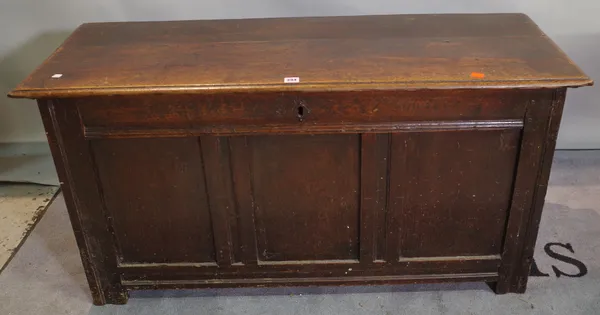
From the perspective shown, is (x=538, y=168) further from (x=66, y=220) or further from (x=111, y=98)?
(x=66, y=220)

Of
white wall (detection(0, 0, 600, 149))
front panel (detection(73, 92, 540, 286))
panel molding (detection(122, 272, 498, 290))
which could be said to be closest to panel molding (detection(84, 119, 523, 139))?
front panel (detection(73, 92, 540, 286))

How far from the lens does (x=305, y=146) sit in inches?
66.6

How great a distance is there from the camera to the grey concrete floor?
195cm

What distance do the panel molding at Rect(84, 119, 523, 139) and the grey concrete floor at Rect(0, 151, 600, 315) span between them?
0.63 m

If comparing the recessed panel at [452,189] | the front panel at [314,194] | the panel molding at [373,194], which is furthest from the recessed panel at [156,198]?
the recessed panel at [452,189]

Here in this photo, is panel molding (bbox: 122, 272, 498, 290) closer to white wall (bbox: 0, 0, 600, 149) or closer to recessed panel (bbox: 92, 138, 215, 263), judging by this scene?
recessed panel (bbox: 92, 138, 215, 263)

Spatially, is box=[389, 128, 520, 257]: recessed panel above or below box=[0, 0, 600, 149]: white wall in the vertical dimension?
below

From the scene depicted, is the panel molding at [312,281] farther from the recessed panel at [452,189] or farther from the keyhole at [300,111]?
the keyhole at [300,111]

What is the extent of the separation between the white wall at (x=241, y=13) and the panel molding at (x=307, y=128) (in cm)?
85

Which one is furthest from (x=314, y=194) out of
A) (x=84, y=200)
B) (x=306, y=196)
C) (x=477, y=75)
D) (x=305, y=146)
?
(x=84, y=200)

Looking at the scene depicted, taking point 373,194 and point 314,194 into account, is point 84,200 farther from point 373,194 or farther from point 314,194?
point 373,194

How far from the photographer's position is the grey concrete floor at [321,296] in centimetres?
195

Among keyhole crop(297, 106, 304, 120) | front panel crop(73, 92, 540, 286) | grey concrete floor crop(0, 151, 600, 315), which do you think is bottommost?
grey concrete floor crop(0, 151, 600, 315)

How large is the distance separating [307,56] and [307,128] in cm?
23
